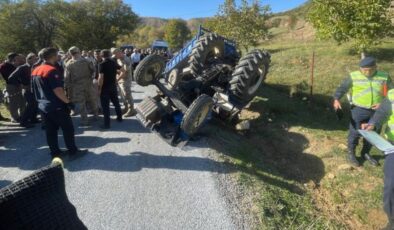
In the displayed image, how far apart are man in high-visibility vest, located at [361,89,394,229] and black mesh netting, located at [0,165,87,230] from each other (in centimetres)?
340

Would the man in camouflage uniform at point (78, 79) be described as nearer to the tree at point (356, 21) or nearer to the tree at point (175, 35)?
the tree at point (356, 21)

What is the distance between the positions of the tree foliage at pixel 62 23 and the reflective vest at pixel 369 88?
129 feet

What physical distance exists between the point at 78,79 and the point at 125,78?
1176 mm

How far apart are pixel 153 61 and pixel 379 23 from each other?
486 inches

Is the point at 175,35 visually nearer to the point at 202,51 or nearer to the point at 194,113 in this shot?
the point at 202,51

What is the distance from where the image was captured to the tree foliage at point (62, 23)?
3884cm

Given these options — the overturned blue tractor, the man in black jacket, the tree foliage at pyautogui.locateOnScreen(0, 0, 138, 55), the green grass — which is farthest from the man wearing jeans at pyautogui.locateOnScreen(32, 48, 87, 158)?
the tree foliage at pyautogui.locateOnScreen(0, 0, 138, 55)

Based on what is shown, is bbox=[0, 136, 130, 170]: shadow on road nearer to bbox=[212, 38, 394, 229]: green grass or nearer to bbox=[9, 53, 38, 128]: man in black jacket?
bbox=[9, 53, 38, 128]: man in black jacket

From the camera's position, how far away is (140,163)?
19.1 ft

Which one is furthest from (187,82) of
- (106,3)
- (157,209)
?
(106,3)

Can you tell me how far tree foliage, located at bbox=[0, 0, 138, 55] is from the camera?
127ft

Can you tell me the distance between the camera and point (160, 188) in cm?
498

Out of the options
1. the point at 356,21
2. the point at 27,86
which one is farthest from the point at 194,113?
the point at 356,21

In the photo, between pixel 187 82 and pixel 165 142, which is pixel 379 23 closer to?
pixel 187 82
